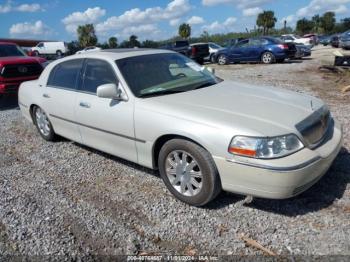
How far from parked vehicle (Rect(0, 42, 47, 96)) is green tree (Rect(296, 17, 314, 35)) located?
59294mm

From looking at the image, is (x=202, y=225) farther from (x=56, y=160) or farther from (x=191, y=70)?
(x=56, y=160)

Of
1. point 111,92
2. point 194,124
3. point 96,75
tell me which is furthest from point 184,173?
point 96,75

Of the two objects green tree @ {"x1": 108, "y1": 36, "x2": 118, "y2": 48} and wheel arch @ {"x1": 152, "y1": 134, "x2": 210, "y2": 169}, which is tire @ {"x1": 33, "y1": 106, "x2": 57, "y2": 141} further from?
green tree @ {"x1": 108, "y1": 36, "x2": 118, "y2": 48}

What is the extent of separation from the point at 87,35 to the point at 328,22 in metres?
43.4

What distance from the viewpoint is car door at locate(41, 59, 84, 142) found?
481 cm

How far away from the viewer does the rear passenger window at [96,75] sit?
14.1 feet

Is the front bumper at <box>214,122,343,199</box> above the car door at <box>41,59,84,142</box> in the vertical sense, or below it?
below

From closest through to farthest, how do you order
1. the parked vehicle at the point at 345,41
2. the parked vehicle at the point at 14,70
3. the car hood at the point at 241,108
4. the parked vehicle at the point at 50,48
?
the car hood at the point at 241,108, the parked vehicle at the point at 14,70, the parked vehicle at the point at 345,41, the parked vehicle at the point at 50,48

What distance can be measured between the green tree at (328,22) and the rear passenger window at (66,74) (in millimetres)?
67431

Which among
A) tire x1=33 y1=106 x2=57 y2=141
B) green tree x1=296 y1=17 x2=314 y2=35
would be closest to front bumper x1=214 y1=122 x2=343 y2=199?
tire x1=33 y1=106 x2=57 y2=141

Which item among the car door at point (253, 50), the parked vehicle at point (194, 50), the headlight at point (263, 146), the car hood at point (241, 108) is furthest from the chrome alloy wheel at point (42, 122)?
the parked vehicle at point (194, 50)

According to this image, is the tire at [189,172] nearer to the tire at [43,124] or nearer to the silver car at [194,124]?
the silver car at [194,124]

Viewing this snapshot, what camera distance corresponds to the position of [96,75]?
14.8ft

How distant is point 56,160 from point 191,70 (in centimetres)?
241
